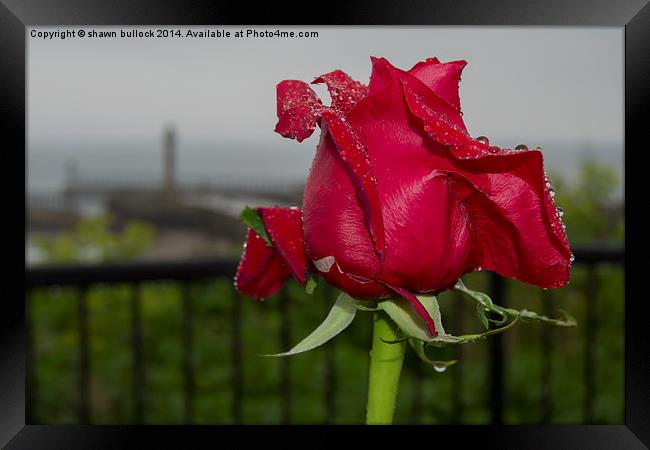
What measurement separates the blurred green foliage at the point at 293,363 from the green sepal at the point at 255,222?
1.48 metres

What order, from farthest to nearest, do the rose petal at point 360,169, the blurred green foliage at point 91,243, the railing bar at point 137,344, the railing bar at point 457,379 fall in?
the blurred green foliage at point 91,243 < the railing bar at point 457,379 < the railing bar at point 137,344 < the rose petal at point 360,169

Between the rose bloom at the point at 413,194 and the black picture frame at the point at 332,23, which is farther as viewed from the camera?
the black picture frame at the point at 332,23

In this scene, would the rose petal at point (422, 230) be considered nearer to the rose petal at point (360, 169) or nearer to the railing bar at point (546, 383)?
the rose petal at point (360, 169)

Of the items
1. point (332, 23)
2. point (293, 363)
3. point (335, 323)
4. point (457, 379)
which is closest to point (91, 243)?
point (293, 363)

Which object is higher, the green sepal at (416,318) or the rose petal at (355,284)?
the rose petal at (355,284)

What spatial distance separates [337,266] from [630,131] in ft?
0.73

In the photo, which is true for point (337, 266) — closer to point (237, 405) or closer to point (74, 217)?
point (237, 405)

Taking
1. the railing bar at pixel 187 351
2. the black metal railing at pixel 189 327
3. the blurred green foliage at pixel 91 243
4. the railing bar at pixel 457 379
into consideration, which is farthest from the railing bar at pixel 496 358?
the blurred green foliage at pixel 91 243

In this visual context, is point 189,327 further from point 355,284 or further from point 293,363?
point 355,284

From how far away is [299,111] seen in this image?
0.83 feet

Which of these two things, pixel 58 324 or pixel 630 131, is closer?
pixel 630 131

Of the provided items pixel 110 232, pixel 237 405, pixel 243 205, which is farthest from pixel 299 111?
pixel 110 232

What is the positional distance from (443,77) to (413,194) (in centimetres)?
4

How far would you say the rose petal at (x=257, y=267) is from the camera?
11.8 inches
